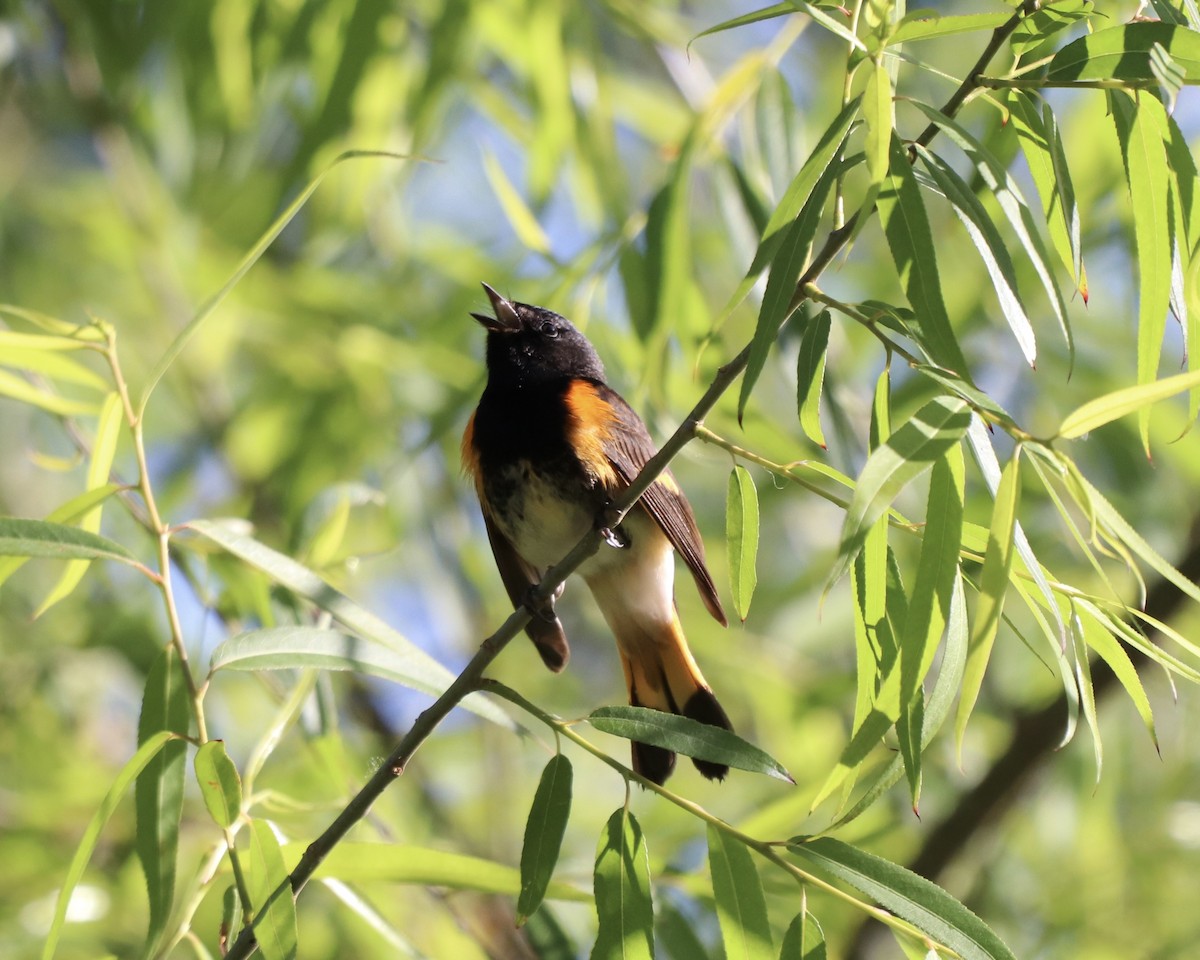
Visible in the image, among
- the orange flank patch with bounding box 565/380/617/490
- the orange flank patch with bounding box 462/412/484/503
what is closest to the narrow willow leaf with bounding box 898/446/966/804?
the orange flank patch with bounding box 565/380/617/490

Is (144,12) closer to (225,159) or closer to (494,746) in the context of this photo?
(225,159)

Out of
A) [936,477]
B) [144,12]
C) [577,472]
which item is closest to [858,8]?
[936,477]

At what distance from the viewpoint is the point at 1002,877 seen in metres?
3.70

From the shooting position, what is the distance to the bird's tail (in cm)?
261

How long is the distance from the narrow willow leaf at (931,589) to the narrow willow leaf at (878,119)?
0.30m

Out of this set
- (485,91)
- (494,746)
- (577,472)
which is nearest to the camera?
(577,472)

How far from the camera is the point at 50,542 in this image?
1479 mm

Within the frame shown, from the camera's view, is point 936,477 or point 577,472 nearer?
point 936,477

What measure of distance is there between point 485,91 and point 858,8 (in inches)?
80.3

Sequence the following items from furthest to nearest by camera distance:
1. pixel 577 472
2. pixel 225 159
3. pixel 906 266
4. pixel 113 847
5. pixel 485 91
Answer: pixel 113 847 < pixel 485 91 < pixel 225 159 < pixel 577 472 < pixel 906 266

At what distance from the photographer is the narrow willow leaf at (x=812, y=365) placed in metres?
1.38

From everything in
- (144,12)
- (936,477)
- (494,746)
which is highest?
(144,12)

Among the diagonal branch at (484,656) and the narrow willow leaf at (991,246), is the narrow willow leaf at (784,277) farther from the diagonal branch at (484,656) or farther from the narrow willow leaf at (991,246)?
the narrow willow leaf at (991,246)

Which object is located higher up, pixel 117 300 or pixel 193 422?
pixel 117 300
